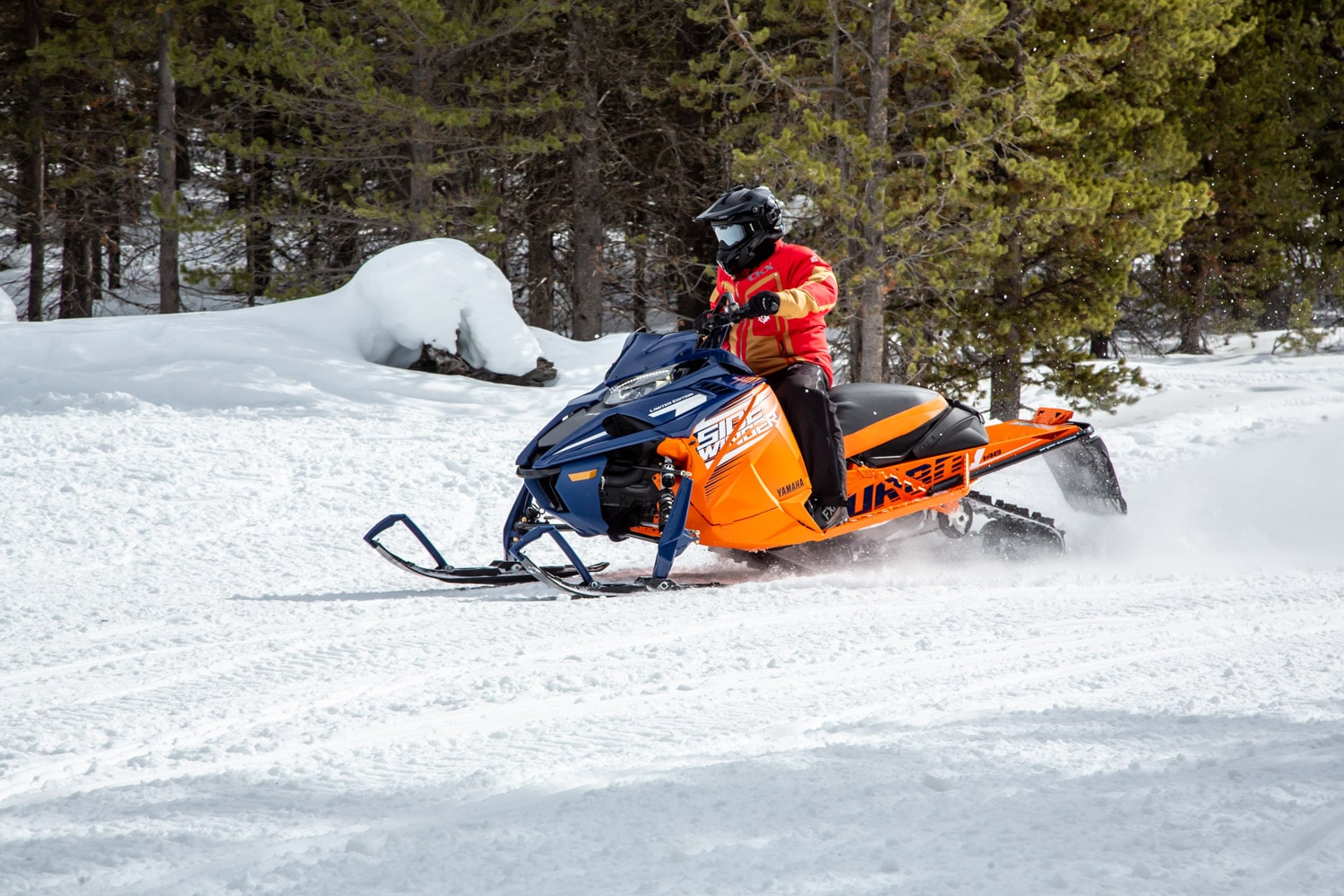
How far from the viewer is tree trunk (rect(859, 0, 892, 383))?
11.1 meters

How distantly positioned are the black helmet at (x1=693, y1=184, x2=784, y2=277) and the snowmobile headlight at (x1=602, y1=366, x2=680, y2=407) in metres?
0.69

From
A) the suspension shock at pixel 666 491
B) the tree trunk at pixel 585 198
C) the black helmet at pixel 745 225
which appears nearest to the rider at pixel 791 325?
the black helmet at pixel 745 225

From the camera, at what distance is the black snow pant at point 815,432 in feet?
16.8

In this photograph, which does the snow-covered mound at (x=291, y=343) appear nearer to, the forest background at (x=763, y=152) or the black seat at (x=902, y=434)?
the forest background at (x=763, y=152)

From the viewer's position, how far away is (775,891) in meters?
1.94

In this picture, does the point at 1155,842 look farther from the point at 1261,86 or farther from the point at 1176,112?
the point at 1261,86

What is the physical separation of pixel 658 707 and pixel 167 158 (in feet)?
60.3

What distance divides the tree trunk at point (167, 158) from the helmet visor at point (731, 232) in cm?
1487

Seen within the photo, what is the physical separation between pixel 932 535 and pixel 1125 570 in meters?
0.96

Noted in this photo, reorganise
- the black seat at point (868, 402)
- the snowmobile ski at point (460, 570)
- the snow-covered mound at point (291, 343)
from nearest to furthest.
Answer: the snowmobile ski at point (460, 570) → the black seat at point (868, 402) → the snow-covered mound at point (291, 343)

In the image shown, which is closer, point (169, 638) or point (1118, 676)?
point (1118, 676)

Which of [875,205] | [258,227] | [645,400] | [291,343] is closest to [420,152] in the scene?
[258,227]

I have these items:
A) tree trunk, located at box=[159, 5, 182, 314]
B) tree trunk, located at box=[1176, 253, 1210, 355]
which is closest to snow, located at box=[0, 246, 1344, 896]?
tree trunk, located at box=[159, 5, 182, 314]

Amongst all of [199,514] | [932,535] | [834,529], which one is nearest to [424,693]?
[834,529]
